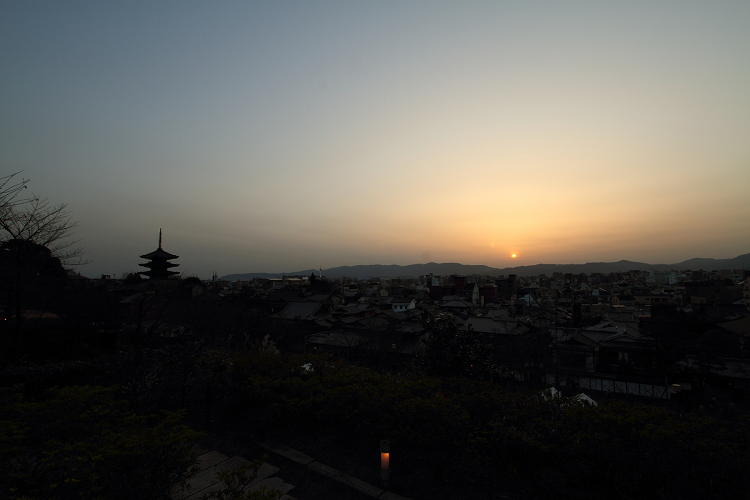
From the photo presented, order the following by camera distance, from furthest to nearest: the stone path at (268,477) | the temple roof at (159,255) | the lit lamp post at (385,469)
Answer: the temple roof at (159,255) → the lit lamp post at (385,469) → the stone path at (268,477)

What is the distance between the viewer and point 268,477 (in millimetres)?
4457

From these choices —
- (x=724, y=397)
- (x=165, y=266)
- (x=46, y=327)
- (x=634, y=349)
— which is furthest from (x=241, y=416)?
(x=634, y=349)

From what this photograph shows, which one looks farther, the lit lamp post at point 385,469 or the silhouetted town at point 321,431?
the lit lamp post at point 385,469

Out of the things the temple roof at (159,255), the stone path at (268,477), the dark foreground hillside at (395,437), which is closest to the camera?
the dark foreground hillside at (395,437)

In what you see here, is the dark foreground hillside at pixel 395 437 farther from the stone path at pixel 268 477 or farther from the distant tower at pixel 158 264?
the distant tower at pixel 158 264

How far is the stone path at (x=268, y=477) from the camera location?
409cm

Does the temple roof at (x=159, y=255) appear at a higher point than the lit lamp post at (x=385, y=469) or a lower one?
higher

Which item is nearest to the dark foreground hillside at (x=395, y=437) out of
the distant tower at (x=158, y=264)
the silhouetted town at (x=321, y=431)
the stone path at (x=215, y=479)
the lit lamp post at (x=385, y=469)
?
the silhouetted town at (x=321, y=431)

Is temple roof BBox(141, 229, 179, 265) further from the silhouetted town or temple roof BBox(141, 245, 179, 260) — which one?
the silhouetted town

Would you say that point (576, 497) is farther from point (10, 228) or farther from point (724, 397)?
point (724, 397)

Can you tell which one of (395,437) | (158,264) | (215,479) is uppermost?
(158,264)

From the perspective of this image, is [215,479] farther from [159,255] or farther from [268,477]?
[159,255]

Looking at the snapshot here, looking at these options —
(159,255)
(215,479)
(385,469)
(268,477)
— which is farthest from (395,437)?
(159,255)

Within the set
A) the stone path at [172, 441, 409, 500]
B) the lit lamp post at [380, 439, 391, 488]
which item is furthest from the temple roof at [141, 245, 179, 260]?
the lit lamp post at [380, 439, 391, 488]
